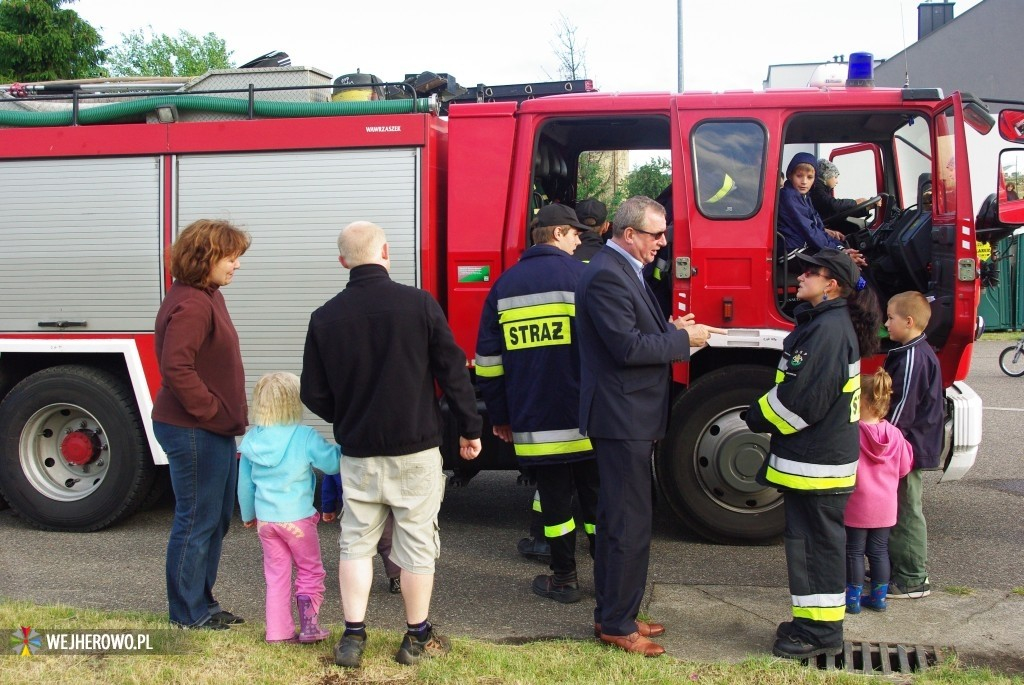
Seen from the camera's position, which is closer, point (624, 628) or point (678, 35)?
point (624, 628)

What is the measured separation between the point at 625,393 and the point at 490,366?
110cm

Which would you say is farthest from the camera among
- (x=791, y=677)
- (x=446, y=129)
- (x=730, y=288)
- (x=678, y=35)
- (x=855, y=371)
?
(x=678, y=35)

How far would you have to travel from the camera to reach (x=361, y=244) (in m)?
3.83

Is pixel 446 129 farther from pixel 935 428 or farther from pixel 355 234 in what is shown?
pixel 935 428

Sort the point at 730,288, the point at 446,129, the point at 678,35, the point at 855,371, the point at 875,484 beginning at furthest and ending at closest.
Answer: the point at 678,35 → the point at 446,129 → the point at 730,288 → the point at 875,484 → the point at 855,371

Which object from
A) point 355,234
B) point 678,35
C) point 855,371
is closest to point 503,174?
point 355,234

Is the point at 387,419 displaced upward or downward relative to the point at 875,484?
upward

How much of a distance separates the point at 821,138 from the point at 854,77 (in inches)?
33.2

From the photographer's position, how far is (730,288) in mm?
5430

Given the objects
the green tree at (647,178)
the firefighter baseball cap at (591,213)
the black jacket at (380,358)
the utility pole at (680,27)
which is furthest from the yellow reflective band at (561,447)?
the utility pole at (680,27)

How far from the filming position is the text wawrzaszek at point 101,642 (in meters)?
4.07

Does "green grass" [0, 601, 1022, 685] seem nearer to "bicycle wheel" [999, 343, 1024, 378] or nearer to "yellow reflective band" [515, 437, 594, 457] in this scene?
"yellow reflective band" [515, 437, 594, 457]

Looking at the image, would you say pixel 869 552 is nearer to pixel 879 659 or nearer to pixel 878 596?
pixel 878 596

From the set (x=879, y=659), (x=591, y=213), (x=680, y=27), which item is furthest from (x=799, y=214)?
(x=680, y=27)
